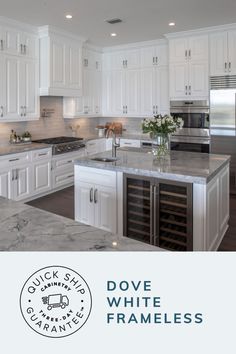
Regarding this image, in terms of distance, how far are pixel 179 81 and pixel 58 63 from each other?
2182 mm

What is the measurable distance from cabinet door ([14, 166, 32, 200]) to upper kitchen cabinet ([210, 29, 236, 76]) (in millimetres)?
3502

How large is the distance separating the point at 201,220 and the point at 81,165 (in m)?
1.45

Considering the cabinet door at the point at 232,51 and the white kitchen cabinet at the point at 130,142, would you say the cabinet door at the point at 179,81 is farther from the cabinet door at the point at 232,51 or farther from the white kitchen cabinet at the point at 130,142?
the white kitchen cabinet at the point at 130,142

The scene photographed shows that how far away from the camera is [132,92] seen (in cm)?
686

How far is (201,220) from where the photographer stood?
2.78 meters

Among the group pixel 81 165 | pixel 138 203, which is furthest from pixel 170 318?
pixel 81 165

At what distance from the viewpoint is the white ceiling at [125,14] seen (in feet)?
13.6

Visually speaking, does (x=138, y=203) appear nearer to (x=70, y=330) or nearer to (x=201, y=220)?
(x=201, y=220)

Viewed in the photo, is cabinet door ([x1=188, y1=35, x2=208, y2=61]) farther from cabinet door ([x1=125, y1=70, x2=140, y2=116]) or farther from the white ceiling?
cabinet door ([x1=125, y1=70, x2=140, y2=116])

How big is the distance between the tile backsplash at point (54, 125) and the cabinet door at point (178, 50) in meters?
1.74

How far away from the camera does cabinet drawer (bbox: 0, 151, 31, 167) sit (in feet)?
15.2

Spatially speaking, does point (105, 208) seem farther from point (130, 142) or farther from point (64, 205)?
point (130, 142)

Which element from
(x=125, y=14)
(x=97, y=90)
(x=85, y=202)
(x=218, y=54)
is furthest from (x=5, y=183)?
(x=218, y=54)

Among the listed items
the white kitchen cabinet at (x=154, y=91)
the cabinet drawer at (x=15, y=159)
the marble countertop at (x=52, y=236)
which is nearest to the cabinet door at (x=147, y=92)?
the white kitchen cabinet at (x=154, y=91)
